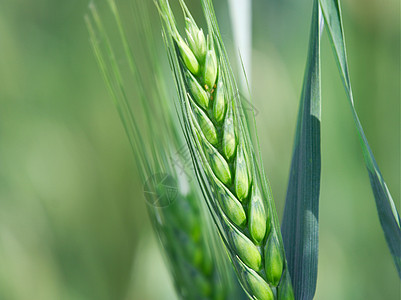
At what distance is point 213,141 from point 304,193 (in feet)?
0.46

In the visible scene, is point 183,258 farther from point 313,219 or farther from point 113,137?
point 113,137

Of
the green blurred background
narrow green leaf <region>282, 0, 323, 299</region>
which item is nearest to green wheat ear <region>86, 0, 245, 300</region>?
narrow green leaf <region>282, 0, 323, 299</region>

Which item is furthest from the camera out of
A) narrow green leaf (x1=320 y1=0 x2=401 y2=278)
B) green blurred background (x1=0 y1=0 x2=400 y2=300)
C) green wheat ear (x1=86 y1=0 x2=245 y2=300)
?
green blurred background (x1=0 y1=0 x2=400 y2=300)

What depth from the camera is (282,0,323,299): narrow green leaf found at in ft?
1.53

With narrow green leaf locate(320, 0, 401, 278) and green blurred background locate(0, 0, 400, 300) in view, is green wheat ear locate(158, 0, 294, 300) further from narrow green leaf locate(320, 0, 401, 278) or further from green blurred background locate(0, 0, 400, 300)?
green blurred background locate(0, 0, 400, 300)

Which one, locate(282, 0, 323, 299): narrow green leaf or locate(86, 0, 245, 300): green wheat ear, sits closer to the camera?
locate(282, 0, 323, 299): narrow green leaf

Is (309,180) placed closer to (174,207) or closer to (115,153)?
(174,207)

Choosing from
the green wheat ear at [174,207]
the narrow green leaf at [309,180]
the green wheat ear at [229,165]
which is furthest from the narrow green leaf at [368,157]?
the green wheat ear at [174,207]

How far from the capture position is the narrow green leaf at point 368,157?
0.45 m

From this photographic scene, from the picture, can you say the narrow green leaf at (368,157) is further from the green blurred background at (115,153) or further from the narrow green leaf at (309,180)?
the green blurred background at (115,153)

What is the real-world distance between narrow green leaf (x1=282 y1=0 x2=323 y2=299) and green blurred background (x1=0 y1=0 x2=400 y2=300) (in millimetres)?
559

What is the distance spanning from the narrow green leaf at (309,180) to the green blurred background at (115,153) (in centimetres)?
56

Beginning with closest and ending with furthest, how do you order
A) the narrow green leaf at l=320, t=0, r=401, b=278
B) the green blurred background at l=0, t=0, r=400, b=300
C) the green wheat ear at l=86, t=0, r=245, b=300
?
the narrow green leaf at l=320, t=0, r=401, b=278 < the green wheat ear at l=86, t=0, r=245, b=300 < the green blurred background at l=0, t=0, r=400, b=300

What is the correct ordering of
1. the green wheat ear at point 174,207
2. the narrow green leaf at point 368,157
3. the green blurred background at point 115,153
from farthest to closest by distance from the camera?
the green blurred background at point 115,153, the green wheat ear at point 174,207, the narrow green leaf at point 368,157
